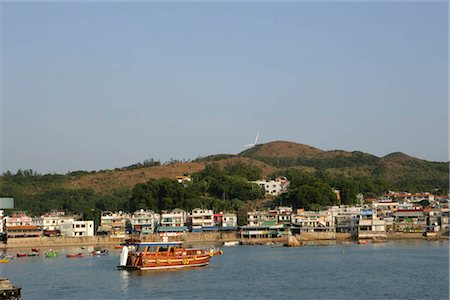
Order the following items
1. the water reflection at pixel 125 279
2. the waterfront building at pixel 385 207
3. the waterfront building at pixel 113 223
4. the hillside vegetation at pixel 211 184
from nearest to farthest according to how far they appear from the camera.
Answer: the water reflection at pixel 125 279 < the waterfront building at pixel 385 207 < the waterfront building at pixel 113 223 < the hillside vegetation at pixel 211 184

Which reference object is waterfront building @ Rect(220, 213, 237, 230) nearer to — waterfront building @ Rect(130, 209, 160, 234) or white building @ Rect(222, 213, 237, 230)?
white building @ Rect(222, 213, 237, 230)

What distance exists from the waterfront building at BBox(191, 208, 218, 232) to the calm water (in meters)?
20.5

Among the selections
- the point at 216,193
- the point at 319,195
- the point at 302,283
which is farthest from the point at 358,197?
the point at 302,283

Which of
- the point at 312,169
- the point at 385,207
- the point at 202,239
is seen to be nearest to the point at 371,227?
the point at 385,207

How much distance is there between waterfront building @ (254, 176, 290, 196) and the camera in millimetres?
86938

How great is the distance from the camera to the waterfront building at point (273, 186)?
86938 mm

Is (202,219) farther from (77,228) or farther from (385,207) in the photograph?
(385,207)

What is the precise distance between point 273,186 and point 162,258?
48096mm

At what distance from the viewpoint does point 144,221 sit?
72.3 metres

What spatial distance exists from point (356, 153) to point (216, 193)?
57.7 meters

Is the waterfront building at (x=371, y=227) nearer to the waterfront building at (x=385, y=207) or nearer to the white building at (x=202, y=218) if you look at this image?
the waterfront building at (x=385, y=207)

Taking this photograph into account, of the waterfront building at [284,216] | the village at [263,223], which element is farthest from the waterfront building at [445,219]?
the waterfront building at [284,216]

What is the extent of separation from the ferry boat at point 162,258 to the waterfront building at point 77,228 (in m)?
27.2

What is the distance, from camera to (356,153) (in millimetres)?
136500
